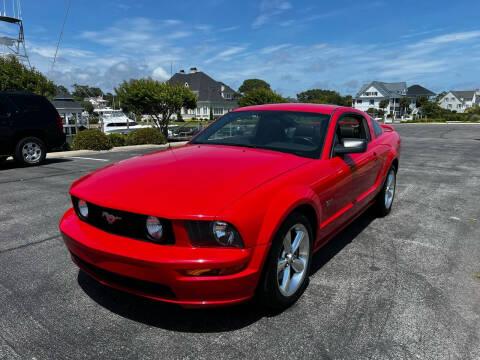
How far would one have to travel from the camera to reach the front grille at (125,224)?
7.38 ft

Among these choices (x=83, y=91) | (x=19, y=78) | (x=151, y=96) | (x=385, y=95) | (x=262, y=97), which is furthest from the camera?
(x=83, y=91)

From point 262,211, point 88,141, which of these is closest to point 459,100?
point 88,141

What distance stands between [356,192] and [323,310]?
1.51 m

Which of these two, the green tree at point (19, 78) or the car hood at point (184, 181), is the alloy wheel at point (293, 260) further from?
the green tree at point (19, 78)

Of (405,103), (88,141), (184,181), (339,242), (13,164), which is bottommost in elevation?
(339,242)

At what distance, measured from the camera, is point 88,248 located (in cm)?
240

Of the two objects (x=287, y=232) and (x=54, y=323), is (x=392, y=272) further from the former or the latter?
(x=54, y=323)

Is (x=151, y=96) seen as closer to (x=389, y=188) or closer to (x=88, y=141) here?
(x=88, y=141)

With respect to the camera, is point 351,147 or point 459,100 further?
point 459,100

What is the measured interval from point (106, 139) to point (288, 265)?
43.7 ft

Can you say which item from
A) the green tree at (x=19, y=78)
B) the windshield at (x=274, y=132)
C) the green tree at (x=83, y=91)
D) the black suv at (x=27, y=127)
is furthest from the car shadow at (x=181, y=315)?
the green tree at (x=83, y=91)

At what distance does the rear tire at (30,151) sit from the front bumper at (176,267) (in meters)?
8.11

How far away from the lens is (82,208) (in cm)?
275

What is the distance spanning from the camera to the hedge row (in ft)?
45.8
